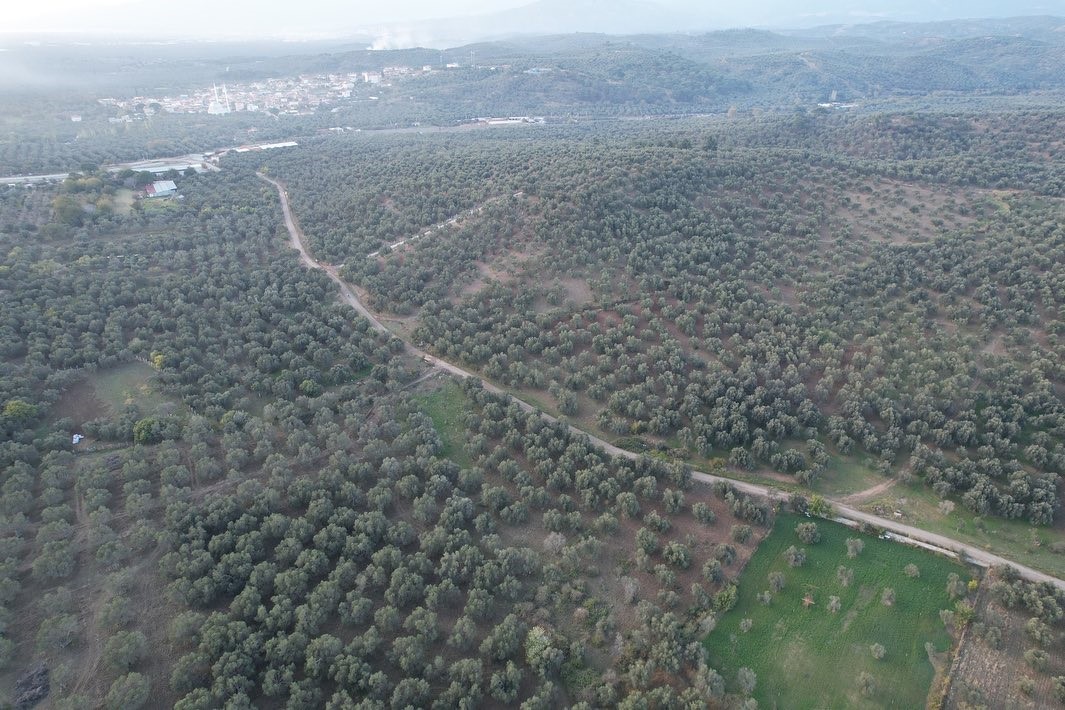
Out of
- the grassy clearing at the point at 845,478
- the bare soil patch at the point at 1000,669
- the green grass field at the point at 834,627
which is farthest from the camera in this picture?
the grassy clearing at the point at 845,478

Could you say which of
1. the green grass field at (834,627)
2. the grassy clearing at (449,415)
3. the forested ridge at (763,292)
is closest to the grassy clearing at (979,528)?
the forested ridge at (763,292)

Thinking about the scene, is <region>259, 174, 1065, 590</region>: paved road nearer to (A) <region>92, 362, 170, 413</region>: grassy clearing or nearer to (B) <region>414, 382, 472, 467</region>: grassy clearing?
(B) <region>414, 382, 472, 467</region>: grassy clearing

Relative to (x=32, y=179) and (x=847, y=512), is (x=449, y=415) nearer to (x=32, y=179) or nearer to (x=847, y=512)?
(x=847, y=512)

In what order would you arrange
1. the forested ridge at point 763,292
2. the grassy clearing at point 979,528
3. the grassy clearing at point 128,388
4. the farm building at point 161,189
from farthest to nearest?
1. the farm building at point 161,189
2. the grassy clearing at point 128,388
3. the forested ridge at point 763,292
4. the grassy clearing at point 979,528

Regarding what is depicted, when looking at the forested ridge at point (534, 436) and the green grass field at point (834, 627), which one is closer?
the green grass field at point (834, 627)

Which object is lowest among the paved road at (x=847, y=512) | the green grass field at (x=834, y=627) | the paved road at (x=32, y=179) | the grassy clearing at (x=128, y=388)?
the green grass field at (x=834, y=627)

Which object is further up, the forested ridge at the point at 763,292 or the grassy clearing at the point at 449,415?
the forested ridge at the point at 763,292

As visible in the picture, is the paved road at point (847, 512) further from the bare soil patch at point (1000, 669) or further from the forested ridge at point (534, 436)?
the bare soil patch at point (1000, 669)

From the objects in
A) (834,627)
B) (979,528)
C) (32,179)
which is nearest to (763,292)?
(979,528)
